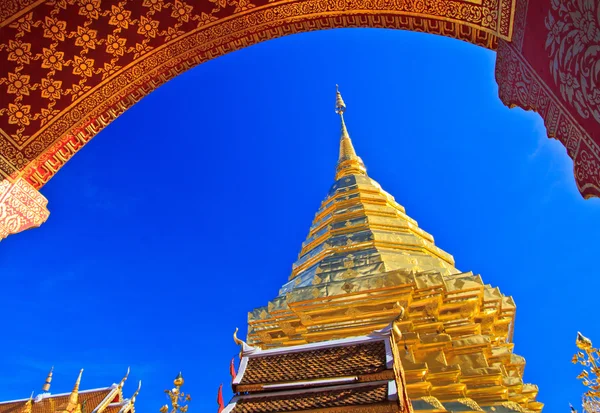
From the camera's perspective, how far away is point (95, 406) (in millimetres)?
13562

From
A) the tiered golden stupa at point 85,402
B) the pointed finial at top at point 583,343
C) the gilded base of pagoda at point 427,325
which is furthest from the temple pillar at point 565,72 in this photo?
the tiered golden stupa at point 85,402

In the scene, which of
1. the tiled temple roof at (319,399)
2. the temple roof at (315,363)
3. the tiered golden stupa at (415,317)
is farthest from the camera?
the tiered golden stupa at (415,317)

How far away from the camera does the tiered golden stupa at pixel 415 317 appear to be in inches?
253

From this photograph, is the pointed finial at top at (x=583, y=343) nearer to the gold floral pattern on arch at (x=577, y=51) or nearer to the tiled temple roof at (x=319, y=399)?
the tiled temple roof at (x=319, y=399)

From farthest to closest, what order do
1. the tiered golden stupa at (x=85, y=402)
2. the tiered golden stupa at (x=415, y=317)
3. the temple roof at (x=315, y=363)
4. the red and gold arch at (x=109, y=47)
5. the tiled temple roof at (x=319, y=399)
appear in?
the tiered golden stupa at (x=85, y=402)
the tiered golden stupa at (x=415, y=317)
the temple roof at (x=315, y=363)
the red and gold arch at (x=109, y=47)
the tiled temple roof at (x=319, y=399)

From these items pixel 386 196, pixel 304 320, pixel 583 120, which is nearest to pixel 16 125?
pixel 583 120

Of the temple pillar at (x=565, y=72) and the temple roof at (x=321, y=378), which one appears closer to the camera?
the temple pillar at (x=565, y=72)

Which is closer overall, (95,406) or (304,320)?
(304,320)

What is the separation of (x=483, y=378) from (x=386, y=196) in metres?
5.56

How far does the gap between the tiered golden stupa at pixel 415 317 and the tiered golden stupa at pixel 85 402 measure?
8.04 metres

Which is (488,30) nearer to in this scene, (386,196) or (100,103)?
(100,103)

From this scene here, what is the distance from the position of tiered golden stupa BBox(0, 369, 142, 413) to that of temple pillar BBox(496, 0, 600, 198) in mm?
14140

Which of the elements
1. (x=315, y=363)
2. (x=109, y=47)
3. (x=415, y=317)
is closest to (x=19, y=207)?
(x=109, y=47)

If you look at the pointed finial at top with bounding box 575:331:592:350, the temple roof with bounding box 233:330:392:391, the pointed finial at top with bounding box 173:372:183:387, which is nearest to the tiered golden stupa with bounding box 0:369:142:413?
the pointed finial at top with bounding box 173:372:183:387
